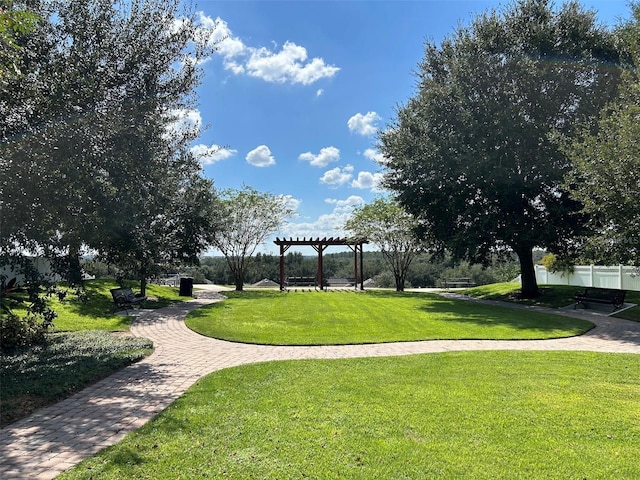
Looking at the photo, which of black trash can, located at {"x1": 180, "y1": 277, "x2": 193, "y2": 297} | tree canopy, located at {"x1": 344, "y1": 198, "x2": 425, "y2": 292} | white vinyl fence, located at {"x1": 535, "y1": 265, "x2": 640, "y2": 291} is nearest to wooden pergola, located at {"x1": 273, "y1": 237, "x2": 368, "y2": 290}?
tree canopy, located at {"x1": 344, "y1": 198, "x2": 425, "y2": 292}

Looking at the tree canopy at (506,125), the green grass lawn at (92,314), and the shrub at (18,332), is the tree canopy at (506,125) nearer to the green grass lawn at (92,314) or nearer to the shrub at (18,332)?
the green grass lawn at (92,314)

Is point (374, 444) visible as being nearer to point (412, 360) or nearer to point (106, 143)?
point (412, 360)

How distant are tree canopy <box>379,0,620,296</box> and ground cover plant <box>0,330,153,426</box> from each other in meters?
12.3

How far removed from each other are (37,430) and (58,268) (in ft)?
11.4

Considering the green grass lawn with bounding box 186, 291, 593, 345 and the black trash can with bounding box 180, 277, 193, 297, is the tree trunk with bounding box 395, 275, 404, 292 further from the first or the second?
the black trash can with bounding box 180, 277, 193, 297

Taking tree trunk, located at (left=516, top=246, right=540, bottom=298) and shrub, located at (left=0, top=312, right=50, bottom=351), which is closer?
shrub, located at (left=0, top=312, right=50, bottom=351)

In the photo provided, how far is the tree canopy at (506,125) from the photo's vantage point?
1493cm

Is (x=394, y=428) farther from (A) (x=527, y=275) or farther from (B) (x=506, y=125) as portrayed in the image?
(A) (x=527, y=275)

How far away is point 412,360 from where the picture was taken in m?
6.90

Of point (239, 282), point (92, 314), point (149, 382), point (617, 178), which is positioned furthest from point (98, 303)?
point (617, 178)

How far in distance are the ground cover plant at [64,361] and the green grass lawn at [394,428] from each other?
1720 mm

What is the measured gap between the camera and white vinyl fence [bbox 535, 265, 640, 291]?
15.9m

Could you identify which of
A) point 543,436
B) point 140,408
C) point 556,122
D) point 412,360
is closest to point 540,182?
point 556,122

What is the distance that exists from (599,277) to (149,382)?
60.3 feet
